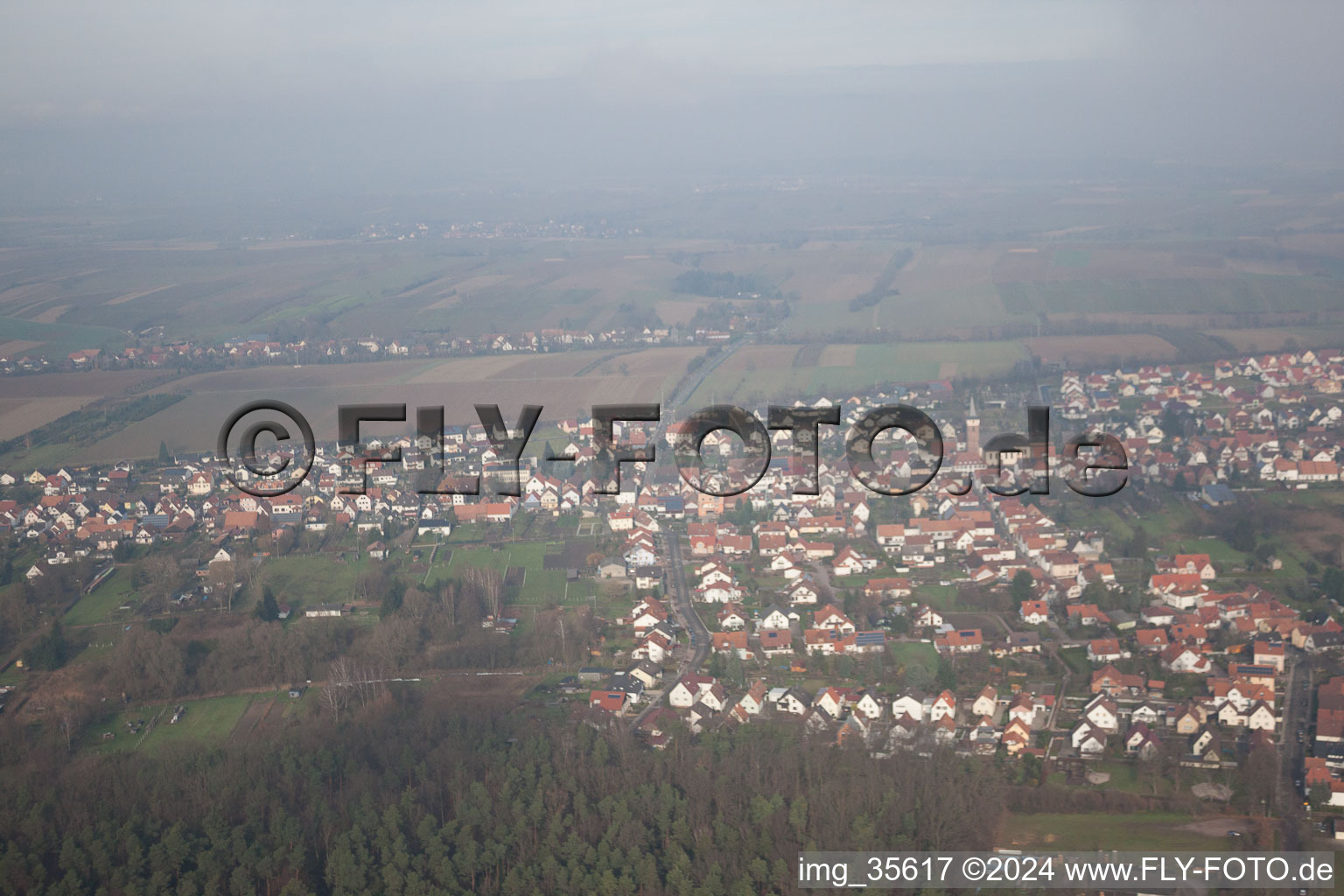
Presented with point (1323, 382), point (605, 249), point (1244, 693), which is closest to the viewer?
point (1244, 693)

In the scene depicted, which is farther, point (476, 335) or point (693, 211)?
point (693, 211)

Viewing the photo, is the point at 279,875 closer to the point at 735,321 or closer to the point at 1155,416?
the point at 1155,416

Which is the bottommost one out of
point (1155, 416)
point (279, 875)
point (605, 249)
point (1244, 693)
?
point (279, 875)

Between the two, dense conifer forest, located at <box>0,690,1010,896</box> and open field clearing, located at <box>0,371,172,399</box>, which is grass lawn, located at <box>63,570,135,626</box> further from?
open field clearing, located at <box>0,371,172,399</box>

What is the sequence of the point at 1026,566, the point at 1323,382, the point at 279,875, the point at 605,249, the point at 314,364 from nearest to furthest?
the point at 279,875 → the point at 1026,566 → the point at 1323,382 → the point at 314,364 → the point at 605,249

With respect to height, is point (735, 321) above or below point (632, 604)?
above

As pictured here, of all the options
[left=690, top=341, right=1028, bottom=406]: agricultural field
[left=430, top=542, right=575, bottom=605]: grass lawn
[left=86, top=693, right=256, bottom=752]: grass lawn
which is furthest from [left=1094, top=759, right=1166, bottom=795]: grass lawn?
[left=690, top=341, right=1028, bottom=406]: agricultural field

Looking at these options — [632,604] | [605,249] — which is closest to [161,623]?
[632,604]
